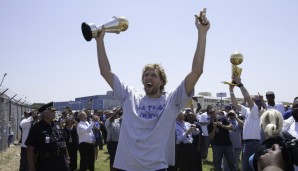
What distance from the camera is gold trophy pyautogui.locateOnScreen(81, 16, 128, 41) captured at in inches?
140

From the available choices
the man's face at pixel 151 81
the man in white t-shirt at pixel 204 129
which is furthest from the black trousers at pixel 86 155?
the man's face at pixel 151 81

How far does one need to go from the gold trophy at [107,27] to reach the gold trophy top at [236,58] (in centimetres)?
339

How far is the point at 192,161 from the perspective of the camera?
977 centimetres

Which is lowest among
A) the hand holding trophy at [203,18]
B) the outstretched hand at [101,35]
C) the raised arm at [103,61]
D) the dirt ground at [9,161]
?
the dirt ground at [9,161]

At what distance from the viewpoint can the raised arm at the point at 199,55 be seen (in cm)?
315

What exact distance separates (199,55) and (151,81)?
1.71 feet

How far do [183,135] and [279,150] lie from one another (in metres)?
7.19

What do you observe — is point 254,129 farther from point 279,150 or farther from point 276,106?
point 279,150

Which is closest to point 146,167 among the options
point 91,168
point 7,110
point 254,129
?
point 254,129

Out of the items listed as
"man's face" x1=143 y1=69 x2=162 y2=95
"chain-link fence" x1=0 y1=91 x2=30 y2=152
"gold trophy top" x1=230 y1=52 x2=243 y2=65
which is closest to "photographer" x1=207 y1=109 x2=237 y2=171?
"gold trophy top" x1=230 y1=52 x2=243 y2=65

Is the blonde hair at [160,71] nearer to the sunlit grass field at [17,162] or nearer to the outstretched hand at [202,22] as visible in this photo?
the outstretched hand at [202,22]

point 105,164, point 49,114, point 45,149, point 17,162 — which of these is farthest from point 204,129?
point 45,149

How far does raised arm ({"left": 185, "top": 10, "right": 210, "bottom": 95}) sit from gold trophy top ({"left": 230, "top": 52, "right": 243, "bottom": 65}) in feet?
11.7

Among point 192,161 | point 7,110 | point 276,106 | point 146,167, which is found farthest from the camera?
point 7,110
